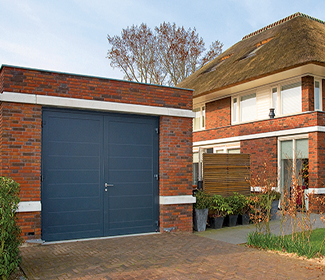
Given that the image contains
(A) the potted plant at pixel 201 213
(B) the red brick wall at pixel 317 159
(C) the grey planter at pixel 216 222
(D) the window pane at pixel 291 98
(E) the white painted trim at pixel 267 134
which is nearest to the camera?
(A) the potted plant at pixel 201 213

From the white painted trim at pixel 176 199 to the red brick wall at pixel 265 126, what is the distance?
6.42 m

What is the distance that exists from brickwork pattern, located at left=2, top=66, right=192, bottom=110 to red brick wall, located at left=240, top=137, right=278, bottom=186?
21.2 feet

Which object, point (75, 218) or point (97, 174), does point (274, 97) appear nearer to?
point (97, 174)

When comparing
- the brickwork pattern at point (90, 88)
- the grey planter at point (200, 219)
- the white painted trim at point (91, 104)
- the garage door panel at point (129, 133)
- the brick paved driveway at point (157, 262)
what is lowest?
the brick paved driveway at point (157, 262)

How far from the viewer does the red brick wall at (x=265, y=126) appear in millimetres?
12367

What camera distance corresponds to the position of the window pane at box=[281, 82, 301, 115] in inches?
541

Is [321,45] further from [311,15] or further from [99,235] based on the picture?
[99,235]

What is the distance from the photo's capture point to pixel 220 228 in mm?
9086

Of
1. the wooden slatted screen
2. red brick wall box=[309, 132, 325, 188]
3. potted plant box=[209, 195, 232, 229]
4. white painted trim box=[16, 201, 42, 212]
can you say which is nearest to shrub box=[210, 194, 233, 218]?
potted plant box=[209, 195, 232, 229]

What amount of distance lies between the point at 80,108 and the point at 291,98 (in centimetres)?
976

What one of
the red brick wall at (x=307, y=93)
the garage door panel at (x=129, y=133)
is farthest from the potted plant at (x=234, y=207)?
the red brick wall at (x=307, y=93)

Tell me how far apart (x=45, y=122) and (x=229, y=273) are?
15.7ft

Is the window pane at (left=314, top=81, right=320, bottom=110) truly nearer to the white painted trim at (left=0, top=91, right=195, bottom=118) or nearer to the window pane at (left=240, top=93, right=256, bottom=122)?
the window pane at (left=240, top=93, right=256, bottom=122)

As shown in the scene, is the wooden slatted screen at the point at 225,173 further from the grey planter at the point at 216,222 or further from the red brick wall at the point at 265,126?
the red brick wall at the point at 265,126
